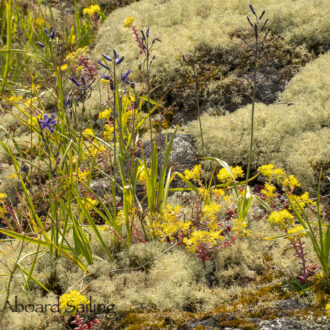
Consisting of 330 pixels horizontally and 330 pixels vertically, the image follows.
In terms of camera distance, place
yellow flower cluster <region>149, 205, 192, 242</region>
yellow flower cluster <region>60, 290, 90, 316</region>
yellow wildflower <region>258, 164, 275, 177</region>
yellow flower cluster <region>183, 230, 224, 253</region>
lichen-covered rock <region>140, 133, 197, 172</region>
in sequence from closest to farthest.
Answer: yellow flower cluster <region>60, 290, 90, 316</region>
yellow flower cluster <region>183, 230, 224, 253</region>
yellow flower cluster <region>149, 205, 192, 242</region>
yellow wildflower <region>258, 164, 275, 177</region>
lichen-covered rock <region>140, 133, 197, 172</region>

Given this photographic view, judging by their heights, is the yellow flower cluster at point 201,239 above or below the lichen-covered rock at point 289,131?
below

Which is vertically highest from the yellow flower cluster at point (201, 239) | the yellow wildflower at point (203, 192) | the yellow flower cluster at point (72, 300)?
the yellow wildflower at point (203, 192)

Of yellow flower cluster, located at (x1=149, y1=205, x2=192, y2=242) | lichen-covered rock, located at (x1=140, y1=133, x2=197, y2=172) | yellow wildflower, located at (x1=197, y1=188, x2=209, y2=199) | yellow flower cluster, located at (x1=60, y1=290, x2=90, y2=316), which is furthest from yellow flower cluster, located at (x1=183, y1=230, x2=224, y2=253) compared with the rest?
lichen-covered rock, located at (x1=140, y1=133, x2=197, y2=172)

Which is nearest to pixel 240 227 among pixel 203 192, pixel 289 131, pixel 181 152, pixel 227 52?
pixel 203 192

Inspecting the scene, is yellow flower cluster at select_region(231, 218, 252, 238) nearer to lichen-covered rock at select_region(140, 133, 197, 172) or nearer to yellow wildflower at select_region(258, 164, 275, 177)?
yellow wildflower at select_region(258, 164, 275, 177)

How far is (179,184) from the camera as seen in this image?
3617 mm

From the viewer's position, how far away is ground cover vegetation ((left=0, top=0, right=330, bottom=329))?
2.25 m

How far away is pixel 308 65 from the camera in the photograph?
14.4 feet

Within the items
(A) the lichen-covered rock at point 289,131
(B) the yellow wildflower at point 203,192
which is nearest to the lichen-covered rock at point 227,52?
(A) the lichen-covered rock at point 289,131

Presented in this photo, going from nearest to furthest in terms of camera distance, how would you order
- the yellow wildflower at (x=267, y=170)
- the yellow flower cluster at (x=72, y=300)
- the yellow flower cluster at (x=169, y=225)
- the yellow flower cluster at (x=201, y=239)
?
the yellow flower cluster at (x=72, y=300), the yellow flower cluster at (x=201, y=239), the yellow flower cluster at (x=169, y=225), the yellow wildflower at (x=267, y=170)

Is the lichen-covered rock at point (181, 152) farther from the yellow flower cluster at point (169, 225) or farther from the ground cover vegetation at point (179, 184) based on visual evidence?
the yellow flower cluster at point (169, 225)

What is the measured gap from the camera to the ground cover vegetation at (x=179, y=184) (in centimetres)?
225

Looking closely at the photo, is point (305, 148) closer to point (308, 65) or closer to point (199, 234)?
point (308, 65)

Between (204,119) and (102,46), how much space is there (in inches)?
105
